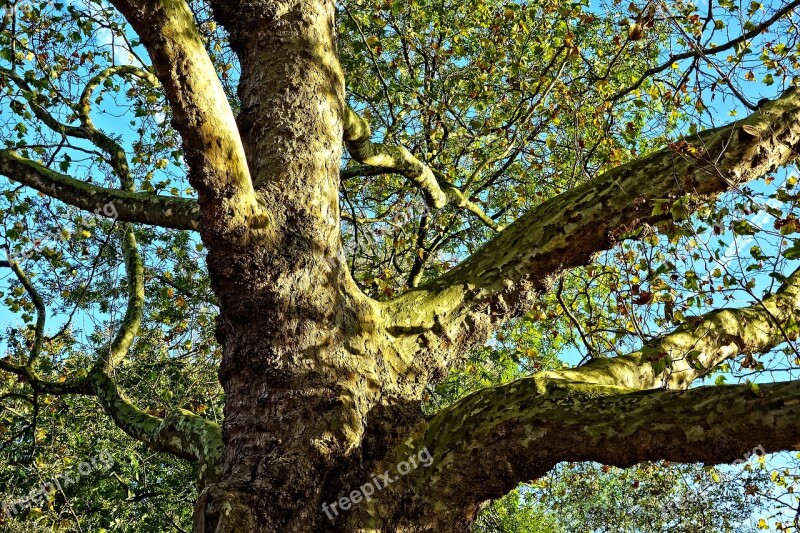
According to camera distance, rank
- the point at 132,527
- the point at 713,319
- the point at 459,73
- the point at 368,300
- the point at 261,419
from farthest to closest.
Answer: the point at 132,527, the point at 459,73, the point at 713,319, the point at 368,300, the point at 261,419

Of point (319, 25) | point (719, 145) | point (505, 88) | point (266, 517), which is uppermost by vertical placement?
point (505, 88)

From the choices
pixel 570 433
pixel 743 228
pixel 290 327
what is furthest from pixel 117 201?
pixel 743 228

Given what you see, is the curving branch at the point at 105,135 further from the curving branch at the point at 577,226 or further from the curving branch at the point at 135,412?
the curving branch at the point at 577,226

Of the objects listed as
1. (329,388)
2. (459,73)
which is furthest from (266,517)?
(459,73)

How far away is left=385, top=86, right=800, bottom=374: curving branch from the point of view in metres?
4.16

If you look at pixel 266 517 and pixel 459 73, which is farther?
pixel 459 73

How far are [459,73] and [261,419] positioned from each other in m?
6.40

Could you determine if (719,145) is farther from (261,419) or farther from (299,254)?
(261,419)

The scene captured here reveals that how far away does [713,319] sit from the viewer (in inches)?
186

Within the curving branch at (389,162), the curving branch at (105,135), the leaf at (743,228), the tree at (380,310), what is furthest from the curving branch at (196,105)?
the curving branch at (105,135)
